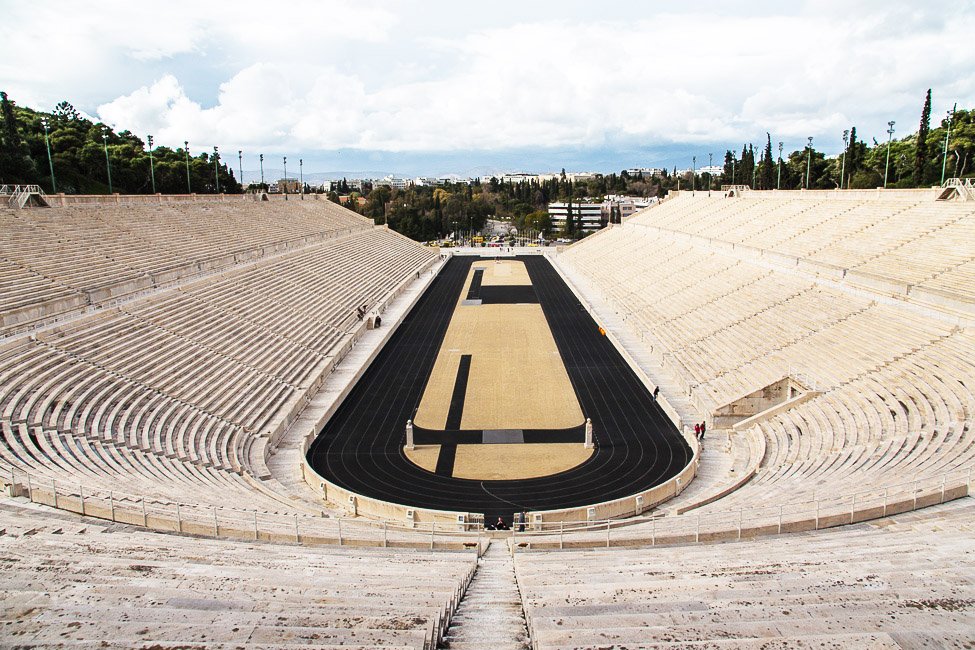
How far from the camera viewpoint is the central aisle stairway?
6.21 metres

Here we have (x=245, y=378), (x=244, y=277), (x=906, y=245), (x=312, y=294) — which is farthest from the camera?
(x=312, y=294)

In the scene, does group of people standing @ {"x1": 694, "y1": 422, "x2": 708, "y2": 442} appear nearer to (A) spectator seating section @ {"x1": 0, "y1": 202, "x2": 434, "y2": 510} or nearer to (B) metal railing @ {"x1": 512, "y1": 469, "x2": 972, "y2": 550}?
(B) metal railing @ {"x1": 512, "y1": 469, "x2": 972, "y2": 550}

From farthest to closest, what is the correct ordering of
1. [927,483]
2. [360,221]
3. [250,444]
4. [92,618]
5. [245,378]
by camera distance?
[360,221] < [245,378] < [250,444] < [927,483] < [92,618]

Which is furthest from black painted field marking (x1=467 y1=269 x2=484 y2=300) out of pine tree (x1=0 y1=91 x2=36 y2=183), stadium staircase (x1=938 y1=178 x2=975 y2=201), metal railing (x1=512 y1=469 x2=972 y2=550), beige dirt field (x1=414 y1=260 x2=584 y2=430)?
metal railing (x1=512 y1=469 x2=972 y2=550)

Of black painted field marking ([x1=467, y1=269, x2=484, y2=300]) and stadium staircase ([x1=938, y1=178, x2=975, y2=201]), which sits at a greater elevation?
stadium staircase ([x1=938, y1=178, x2=975, y2=201])

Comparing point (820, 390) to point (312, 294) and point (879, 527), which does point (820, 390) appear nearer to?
point (879, 527)

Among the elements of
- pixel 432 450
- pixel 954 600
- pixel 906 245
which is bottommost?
pixel 432 450

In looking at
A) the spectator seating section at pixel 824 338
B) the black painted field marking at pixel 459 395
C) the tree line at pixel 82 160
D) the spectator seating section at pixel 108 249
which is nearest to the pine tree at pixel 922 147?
the spectator seating section at pixel 824 338

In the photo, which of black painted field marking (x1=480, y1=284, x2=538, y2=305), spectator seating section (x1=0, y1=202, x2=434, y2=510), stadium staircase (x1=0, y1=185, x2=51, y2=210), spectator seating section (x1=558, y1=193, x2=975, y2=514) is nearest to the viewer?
spectator seating section (x1=0, y1=202, x2=434, y2=510)

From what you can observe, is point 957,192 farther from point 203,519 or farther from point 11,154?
point 11,154

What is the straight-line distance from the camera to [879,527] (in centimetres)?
930

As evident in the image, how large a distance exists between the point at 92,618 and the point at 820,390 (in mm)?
16723

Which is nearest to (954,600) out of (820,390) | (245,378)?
(820,390)

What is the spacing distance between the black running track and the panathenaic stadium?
0.10 m
